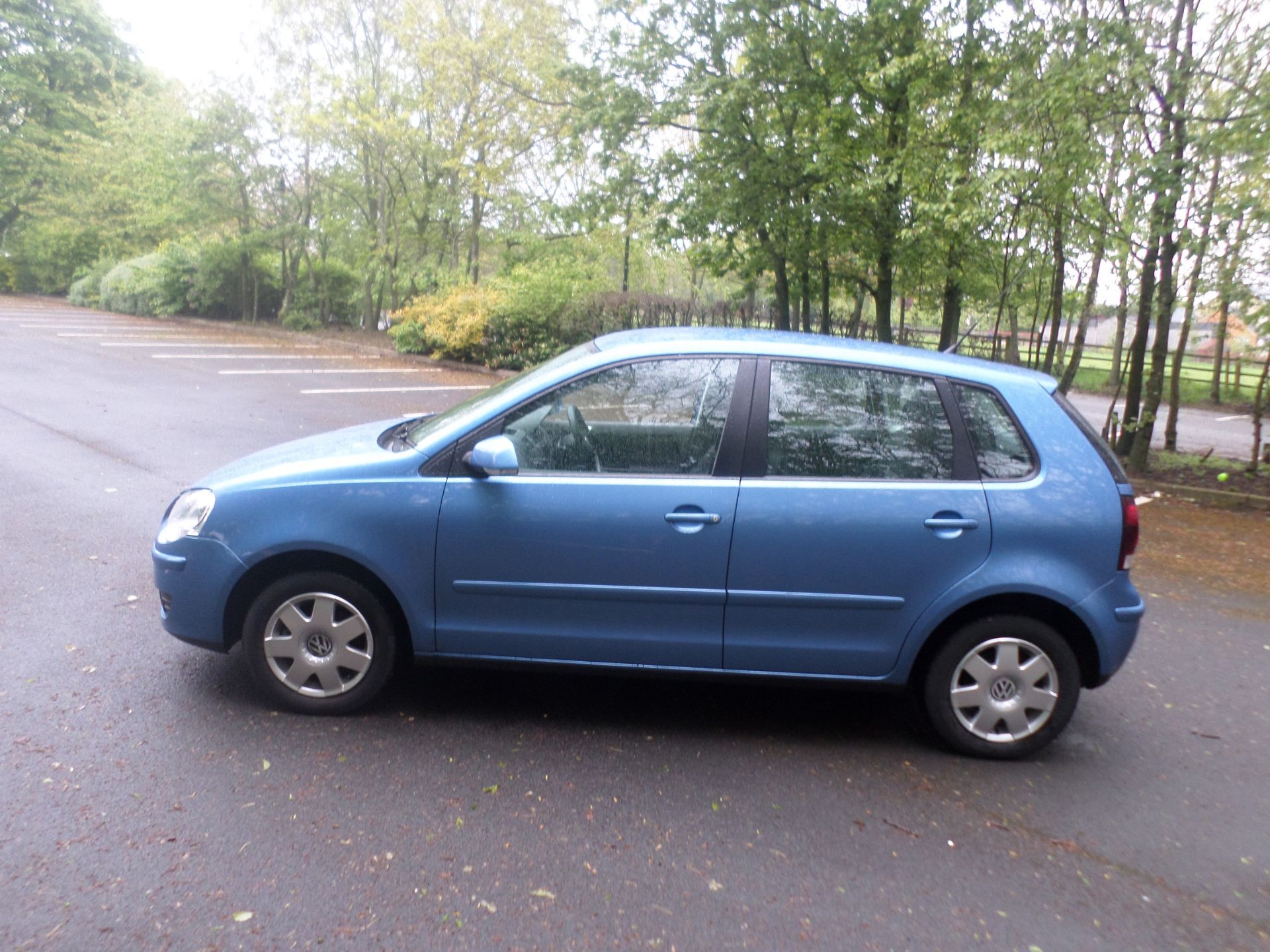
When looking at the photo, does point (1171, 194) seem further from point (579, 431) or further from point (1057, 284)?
point (579, 431)

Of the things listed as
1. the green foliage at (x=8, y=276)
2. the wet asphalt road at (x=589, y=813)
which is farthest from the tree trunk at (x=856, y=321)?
the green foliage at (x=8, y=276)

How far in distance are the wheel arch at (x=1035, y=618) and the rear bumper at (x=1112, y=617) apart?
0.03 metres

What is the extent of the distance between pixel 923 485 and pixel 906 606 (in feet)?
1.56

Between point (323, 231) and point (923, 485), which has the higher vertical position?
point (323, 231)

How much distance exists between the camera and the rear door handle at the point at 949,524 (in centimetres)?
393

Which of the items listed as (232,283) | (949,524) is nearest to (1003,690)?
(949,524)

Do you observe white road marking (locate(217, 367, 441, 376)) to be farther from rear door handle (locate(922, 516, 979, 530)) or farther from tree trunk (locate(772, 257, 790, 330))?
rear door handle (locate(922, 516, 979, 530))

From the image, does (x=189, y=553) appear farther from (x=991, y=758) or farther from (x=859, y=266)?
(x=859, y=266)

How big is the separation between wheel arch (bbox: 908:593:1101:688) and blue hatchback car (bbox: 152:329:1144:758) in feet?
0.04

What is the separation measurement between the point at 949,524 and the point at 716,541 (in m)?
0.91

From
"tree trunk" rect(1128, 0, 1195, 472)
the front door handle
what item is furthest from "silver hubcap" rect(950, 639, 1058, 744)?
"tree trunk" rect(1128, 0, 1195, 472)

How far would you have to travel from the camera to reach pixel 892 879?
3.23 m

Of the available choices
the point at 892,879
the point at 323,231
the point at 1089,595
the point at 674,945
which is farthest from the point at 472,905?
the point at 323,231

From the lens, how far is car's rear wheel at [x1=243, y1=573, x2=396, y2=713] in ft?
13.4
